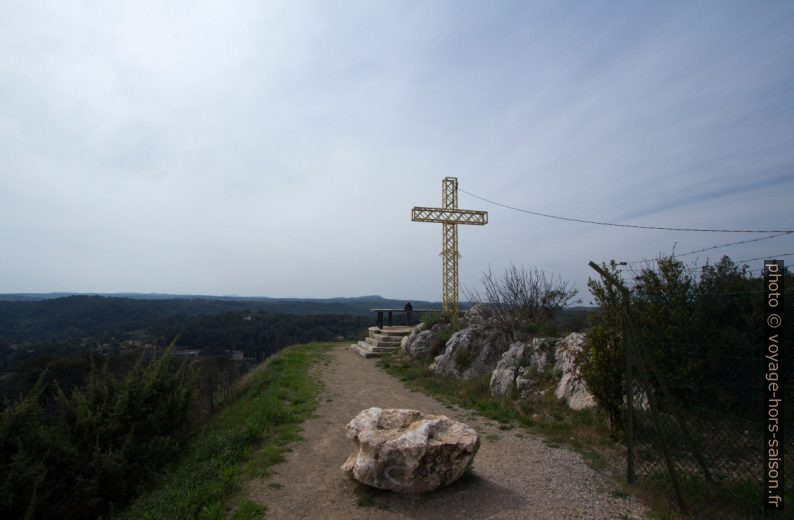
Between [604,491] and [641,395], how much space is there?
4.80 feet

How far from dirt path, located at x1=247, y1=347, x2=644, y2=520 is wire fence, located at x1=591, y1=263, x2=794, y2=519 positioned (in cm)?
61

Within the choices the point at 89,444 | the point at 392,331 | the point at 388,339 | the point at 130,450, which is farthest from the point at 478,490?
the point at 392,331

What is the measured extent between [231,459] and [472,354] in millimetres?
7058

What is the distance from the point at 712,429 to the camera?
170 inches

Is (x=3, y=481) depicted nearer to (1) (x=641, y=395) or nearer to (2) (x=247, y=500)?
(2) (x=247, y=500)

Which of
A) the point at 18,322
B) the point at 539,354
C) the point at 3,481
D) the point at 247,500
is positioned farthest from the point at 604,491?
the point at 18,322

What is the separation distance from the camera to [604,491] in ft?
15.2

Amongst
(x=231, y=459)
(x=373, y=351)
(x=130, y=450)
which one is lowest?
(x=130, y=450)

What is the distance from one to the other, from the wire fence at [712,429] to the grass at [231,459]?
446 centimetres

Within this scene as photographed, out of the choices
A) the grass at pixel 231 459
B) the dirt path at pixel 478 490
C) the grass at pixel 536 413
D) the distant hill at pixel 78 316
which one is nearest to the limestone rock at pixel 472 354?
the grass at pixel 536 413

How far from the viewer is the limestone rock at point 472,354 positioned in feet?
36.1

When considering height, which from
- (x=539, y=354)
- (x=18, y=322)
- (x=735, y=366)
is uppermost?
(x=735, y=366)

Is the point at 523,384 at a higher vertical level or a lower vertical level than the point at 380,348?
higher

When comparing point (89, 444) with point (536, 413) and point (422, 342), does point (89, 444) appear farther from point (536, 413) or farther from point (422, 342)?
point (422, 342)
